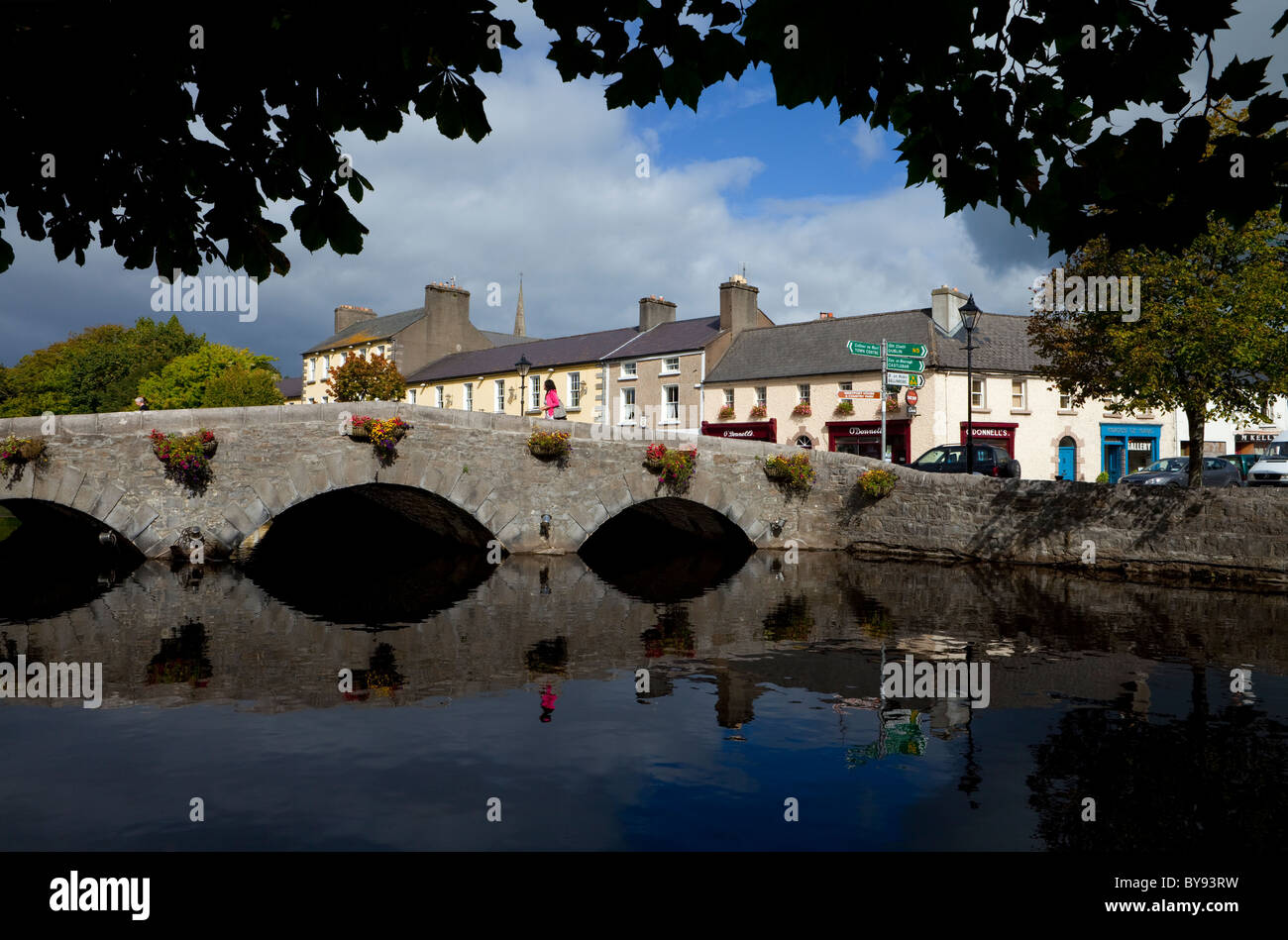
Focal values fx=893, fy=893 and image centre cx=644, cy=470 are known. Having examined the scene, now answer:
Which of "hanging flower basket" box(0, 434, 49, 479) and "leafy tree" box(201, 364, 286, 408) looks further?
"leafy tree" box(201, 364, 286, 408)

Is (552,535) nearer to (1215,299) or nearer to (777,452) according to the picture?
(777,452)

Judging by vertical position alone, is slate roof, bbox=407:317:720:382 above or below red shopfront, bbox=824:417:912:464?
above

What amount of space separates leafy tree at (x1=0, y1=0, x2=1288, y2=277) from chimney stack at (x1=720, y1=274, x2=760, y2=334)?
127 ft

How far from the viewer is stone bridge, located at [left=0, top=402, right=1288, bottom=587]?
1712 cm

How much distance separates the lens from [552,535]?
68.2 feet

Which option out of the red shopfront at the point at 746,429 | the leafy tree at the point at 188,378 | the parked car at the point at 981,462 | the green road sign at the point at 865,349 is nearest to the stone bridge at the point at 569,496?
the green road sign at the point at 865,349

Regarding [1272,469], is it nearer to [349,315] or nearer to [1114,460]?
[1114,460]

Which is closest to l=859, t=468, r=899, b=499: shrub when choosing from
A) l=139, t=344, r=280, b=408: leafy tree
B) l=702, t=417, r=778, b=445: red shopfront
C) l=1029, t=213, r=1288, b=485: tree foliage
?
l=1029, t=213, r=1288, b=485: tree foliage

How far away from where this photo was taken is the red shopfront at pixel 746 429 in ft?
130

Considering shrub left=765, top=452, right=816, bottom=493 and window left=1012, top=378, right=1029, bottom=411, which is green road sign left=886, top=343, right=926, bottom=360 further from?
window left=1012, top=378, right=1029, bottom=411

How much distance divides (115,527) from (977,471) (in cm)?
2169

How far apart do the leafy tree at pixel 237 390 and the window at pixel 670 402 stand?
2059 cm
